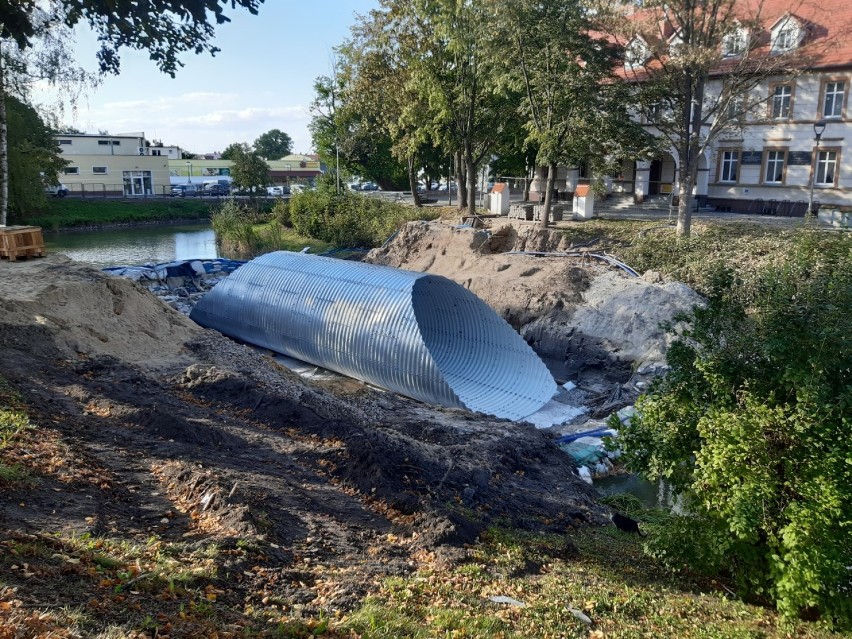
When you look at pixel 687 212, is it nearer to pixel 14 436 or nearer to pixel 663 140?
pixel 663 140

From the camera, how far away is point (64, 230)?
55.0m

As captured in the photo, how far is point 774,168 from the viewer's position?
111 ft

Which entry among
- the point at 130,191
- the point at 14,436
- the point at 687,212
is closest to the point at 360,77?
the point at 687,212

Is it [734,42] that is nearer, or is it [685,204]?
[734,42]

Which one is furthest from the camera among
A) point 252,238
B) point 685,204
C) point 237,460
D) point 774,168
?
point 252,238

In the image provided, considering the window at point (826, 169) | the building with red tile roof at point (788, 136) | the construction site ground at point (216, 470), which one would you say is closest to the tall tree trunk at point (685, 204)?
the building with red tile roof at point (788, 136)

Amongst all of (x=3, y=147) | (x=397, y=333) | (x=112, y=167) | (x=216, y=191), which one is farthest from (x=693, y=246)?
(x=112, y=167)

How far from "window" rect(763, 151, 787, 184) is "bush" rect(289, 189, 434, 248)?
672 inches

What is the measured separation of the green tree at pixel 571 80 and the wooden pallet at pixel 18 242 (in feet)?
58.2

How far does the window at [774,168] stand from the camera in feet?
110

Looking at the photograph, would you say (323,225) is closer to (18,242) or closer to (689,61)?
(18,242)

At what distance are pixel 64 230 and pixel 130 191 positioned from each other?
18.8 m

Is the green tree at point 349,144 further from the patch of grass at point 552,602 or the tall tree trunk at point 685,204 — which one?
the patch of grass at point 552,602

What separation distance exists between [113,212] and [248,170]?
499 inches
